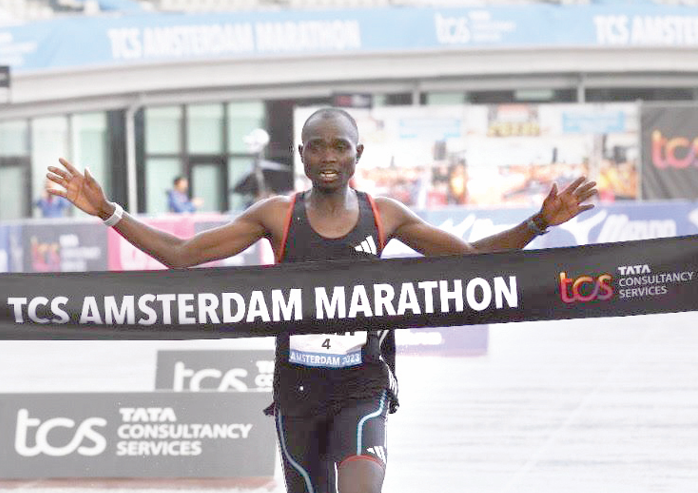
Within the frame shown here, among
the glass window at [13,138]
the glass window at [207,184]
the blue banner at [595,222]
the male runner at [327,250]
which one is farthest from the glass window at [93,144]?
the male runner at [327,250]

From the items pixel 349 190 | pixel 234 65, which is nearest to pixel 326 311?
pixel 349 190

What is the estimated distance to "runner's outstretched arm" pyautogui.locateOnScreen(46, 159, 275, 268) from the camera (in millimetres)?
5703

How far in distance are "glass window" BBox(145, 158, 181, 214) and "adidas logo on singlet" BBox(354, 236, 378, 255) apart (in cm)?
3699

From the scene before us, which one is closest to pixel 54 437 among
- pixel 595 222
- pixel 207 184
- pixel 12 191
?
pixel 595 222

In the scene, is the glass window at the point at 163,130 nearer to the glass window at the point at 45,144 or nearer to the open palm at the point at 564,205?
the glass window at the point at 45,144

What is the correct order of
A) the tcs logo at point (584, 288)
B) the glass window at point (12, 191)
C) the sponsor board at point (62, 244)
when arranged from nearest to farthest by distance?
the tcs logo at point (584, 288), the sponsor board at point (62, 244), the glass window at point (12, 191)

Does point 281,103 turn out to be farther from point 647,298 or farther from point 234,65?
point 647,298

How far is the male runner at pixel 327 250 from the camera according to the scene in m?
5.46

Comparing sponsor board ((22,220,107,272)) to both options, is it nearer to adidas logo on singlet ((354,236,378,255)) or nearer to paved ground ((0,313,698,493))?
paved ground ((0,313,698,493))

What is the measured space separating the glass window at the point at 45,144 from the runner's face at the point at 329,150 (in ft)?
117

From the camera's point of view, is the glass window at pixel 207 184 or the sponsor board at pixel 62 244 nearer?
the sponsor board at pixel 62 244

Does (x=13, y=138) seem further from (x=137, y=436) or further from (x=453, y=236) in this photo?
(x=453, y=236)

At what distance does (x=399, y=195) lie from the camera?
3416 centimetres

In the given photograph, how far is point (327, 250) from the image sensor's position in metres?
5.71
